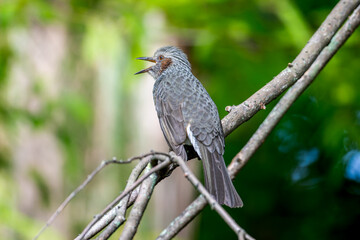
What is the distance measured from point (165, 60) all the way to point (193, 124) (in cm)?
127

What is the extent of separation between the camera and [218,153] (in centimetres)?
370

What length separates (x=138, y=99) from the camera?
24.4 ft

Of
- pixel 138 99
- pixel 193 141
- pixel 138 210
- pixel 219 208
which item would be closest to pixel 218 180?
pixel 193 141

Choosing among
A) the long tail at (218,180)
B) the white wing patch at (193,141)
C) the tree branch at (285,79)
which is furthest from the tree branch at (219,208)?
the white wing patch at (193,141)

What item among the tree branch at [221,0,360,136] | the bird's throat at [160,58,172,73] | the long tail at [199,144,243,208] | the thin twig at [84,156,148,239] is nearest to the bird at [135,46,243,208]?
the long tail at [199,144,243,208]

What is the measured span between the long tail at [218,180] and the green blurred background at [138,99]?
191 centimetres

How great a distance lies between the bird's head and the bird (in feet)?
0.75

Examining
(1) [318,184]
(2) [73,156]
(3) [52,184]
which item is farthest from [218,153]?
(1) [318,184]

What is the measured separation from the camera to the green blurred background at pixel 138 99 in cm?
555

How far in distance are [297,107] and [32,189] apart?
456 centimetres

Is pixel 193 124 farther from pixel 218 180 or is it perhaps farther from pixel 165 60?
pixel 165 60

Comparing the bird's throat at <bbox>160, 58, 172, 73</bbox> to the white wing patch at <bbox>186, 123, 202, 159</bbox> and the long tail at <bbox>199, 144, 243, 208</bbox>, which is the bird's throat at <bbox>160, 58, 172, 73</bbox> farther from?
the long tail at <bbox>199, 144, 243, 208</bbox>

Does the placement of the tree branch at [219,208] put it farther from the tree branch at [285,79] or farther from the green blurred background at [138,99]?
the green blurred background at [138,99]

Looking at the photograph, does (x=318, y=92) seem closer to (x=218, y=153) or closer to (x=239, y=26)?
(x=239, y=26)
